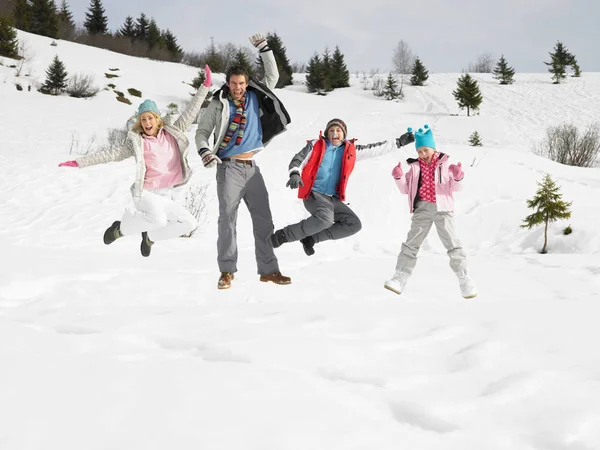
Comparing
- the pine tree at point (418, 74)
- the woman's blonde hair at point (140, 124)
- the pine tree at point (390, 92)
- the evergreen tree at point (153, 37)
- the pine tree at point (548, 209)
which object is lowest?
the pine tree at point (548, 209)

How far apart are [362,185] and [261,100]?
764cm

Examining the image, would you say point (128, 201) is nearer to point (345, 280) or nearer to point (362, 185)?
point (362, 185)

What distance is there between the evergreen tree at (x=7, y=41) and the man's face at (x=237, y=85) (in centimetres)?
3088

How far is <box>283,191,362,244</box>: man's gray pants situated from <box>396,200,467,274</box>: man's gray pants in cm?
60

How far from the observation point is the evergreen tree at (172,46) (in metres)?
49.2

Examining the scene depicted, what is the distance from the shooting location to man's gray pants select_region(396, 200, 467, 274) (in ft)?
13.8

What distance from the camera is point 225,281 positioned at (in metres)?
4.31

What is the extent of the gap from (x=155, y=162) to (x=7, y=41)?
3128cm

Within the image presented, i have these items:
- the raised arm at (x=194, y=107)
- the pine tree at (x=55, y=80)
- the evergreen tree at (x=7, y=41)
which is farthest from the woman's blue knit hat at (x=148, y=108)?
Answer: the evergreen tree at (x=7, y=41)

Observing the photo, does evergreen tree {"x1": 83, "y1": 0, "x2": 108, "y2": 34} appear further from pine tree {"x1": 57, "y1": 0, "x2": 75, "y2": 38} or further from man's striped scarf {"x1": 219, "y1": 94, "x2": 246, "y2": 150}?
man's striped scarf {"x1": 219, "y1": 94, "x2": 246, "y2": 150}

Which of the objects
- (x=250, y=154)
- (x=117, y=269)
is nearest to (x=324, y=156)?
(x=250, y=154)

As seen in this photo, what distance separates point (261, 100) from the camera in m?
4.37

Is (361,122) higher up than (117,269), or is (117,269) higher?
(361,122)

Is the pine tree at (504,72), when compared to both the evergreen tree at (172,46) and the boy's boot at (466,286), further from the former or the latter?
the boy's boot at (466,286)
